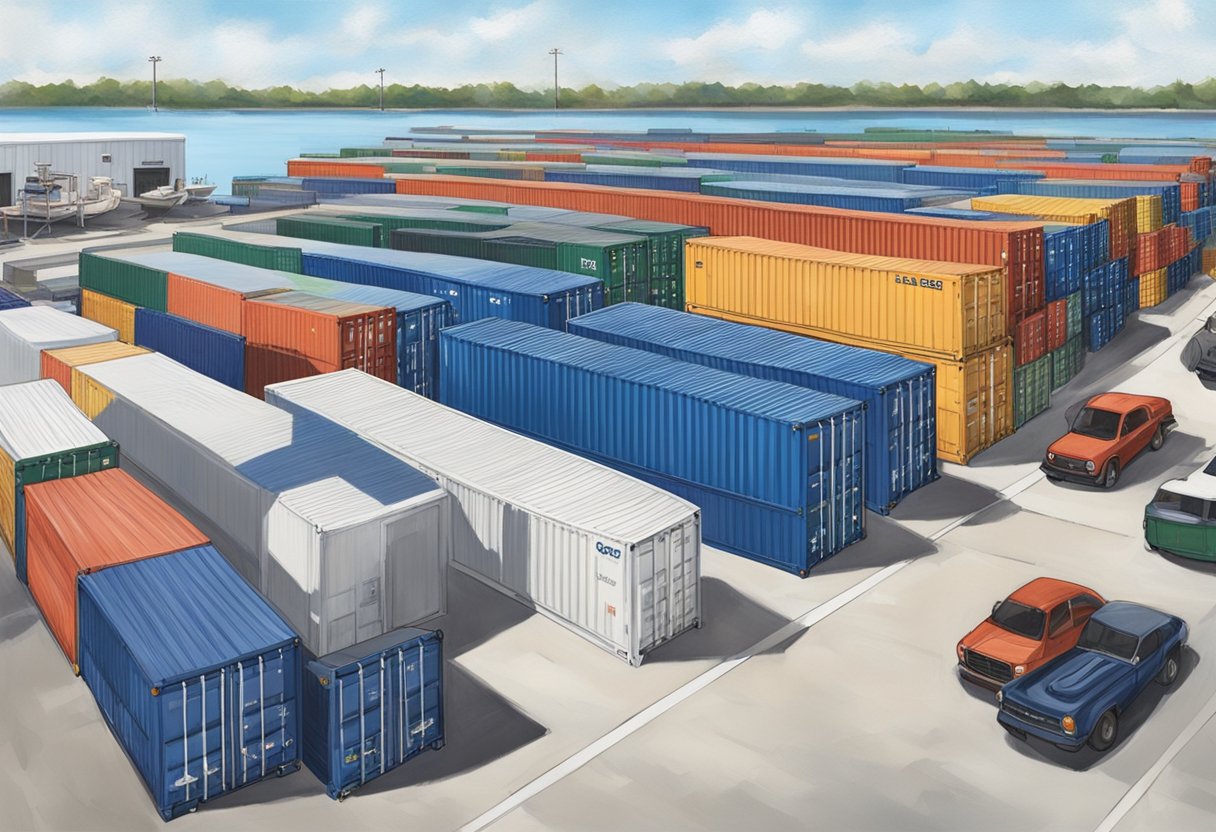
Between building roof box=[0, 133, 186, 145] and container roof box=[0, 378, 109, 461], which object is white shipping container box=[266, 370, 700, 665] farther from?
building roof box=[0, 133, 186, 145]

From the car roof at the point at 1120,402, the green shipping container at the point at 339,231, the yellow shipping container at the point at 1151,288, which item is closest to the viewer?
the car roof at the point at 1120,402

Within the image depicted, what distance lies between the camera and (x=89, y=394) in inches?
1108

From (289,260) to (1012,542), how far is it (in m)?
28.3

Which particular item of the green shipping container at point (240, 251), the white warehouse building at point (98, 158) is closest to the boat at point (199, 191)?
the white warehouse building at point (98, 158)

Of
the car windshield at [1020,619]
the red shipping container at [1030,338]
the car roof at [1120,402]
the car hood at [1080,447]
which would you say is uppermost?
the red shipping container at [1030,338]

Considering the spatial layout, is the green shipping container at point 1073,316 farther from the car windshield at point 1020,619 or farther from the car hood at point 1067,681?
the car hood at point 1067,681

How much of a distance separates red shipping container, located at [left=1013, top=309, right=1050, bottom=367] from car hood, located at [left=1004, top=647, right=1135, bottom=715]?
16548 millimetres

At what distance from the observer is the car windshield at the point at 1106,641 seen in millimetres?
17797

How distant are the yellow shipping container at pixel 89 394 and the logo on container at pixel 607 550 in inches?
559

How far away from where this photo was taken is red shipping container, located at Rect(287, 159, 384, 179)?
83188 mm

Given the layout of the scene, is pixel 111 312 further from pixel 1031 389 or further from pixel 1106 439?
pixel 1106 439

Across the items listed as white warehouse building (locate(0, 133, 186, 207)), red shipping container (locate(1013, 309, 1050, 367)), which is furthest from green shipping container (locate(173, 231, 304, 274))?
white warehouse building (locate(0, 133, 186, 207))

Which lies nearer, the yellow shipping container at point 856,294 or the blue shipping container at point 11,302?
the yellow shipping container at point 856,294

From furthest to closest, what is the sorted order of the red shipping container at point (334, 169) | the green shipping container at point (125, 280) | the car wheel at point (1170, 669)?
the red shipping container at point (334, 169)
the green shipping container at point (125, 280)
the car wheel at point (1170, 669)
